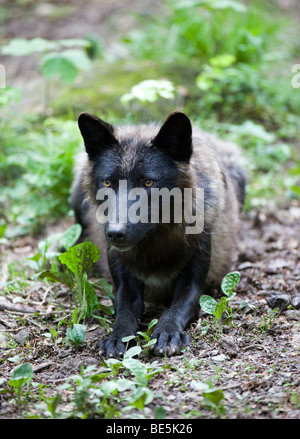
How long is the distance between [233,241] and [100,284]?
1.54m

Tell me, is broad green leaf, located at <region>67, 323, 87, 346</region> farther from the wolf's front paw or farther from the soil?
the wolf's front paw

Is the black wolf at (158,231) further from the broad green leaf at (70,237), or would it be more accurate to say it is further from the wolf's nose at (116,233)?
the broad green leaf at (70,237)

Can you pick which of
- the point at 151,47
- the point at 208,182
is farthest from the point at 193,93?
the point at 208,182

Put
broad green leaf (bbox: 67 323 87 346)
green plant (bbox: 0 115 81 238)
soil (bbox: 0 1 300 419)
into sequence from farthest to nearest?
Result: green plant (bbox: 0 115 81 238) → broad green leaf (bbox: 67 323 87 346) → soil (bbox: 0 1 300 419)

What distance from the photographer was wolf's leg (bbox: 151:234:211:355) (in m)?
3.41

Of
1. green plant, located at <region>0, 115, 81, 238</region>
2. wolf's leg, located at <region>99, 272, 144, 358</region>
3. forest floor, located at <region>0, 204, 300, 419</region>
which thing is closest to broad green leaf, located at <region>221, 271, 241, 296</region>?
forest floor, located at <region>0, 204, 300, 419</region>

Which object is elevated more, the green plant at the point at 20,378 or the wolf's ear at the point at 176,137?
the wolf's ear at the point at 176,137

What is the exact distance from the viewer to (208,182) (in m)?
4.09

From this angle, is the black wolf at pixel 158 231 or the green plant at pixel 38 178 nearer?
the black wolf at pixel 158 231

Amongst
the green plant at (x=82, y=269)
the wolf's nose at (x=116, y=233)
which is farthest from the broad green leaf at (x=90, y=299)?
the wolf's nose at (x=116, y=233)

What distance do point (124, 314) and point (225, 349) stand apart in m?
0.86

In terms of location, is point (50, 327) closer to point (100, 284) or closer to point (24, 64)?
point (100, 284)

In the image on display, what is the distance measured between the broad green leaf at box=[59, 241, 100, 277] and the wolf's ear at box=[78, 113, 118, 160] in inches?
29.3

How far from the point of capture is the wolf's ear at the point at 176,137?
355cm
